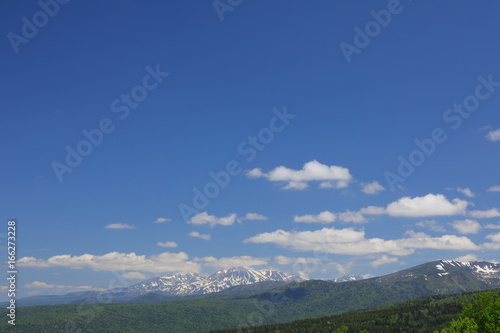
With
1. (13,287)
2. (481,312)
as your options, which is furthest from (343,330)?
(13,287)

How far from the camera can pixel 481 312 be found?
3807 inches

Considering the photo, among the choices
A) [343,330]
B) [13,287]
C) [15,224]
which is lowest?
[343,330]

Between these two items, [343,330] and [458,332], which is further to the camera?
[343,330]

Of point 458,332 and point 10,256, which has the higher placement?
point 10,256

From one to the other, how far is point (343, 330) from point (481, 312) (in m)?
58.6

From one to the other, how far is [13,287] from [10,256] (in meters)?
12.6

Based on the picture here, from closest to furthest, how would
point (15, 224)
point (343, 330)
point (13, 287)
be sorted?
1. point (15, 224)
2. point (13, 287)
3. point (343, 330)

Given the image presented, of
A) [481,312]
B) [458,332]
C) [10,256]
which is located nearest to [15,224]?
[10,256]

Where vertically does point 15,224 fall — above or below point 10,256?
above

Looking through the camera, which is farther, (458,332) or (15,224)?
(458,332)

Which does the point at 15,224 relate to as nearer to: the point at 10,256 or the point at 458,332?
the point at 10,256

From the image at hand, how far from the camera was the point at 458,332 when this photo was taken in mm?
87312

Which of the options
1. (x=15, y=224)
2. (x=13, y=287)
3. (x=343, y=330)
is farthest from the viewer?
(x=343, y=330)

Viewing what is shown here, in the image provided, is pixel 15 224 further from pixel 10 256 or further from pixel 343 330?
pixel 343 330
